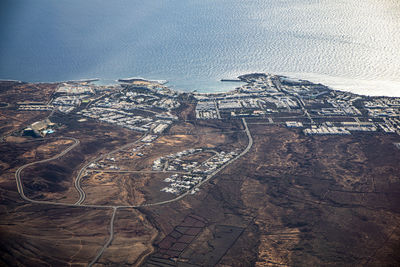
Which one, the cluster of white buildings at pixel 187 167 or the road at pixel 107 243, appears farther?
the cluster of white buildings at pixel 187 167

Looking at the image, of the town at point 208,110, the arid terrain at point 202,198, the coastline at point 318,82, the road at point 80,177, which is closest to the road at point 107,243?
the arid terrain at point 202,198

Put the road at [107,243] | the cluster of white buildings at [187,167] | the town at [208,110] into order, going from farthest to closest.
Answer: the town at [208,110], the cluster of white buildings at [187,167], the road at [107,243]

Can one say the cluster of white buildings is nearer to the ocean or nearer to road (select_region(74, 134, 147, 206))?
road (select_region(74, 134, 147, 206))

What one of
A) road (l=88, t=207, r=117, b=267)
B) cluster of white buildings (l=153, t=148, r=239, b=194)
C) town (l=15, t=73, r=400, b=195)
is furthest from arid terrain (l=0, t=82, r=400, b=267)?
town (l=15, t=73, r=400, b=195)

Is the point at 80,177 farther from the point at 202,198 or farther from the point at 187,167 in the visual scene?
the point at 202,198

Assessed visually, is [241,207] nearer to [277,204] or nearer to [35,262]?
[277,204]

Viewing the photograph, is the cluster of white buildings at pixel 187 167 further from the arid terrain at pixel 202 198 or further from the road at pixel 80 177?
the road at pixel 80 177

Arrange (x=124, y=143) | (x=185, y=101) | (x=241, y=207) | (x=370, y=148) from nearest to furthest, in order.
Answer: (x=241, y=207) < (x=370, y=148) < (x=124, y=143) < (x=185, y=101)

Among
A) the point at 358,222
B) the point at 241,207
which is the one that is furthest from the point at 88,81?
the point at 358,222
